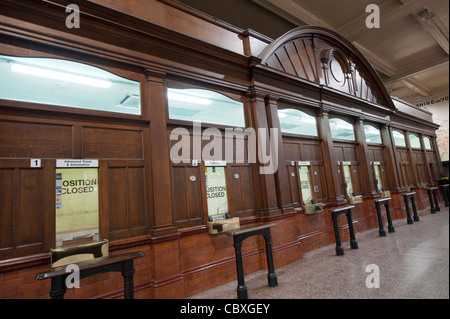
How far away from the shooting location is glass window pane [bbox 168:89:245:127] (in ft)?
13.7

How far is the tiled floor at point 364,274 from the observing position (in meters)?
3.13

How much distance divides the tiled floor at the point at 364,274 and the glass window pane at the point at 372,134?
3.73 m

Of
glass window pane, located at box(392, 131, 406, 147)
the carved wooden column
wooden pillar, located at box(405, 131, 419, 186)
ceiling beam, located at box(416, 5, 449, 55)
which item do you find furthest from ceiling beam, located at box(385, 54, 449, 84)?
the carved wooden column

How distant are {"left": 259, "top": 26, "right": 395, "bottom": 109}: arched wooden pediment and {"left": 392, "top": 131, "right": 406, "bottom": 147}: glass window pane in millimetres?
1474

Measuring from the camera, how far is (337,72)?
7.28 m

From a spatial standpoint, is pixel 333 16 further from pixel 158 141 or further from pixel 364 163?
pixel 158 141

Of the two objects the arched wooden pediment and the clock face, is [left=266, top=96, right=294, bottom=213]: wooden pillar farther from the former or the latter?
the clock face

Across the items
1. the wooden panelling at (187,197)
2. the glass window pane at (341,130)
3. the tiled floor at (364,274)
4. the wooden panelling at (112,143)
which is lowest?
the tiled floor at (364,274)

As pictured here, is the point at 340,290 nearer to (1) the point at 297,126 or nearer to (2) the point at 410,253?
(2) the point at 410,253

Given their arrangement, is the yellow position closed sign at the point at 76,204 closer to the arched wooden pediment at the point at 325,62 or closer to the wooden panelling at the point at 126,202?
the wooden panelling at the point at 126,202

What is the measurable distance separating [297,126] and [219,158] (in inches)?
104

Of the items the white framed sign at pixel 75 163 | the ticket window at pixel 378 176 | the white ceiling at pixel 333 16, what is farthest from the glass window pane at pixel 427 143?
the white framed sign at pixel 75 163

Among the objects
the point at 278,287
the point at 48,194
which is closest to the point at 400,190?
the point at 278,287

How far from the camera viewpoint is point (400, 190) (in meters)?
8.59
